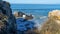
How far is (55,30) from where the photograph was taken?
77.2ft

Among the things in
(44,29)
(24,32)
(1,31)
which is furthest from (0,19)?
(24,32)

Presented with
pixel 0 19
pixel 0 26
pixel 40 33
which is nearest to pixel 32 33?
pixel 40 33

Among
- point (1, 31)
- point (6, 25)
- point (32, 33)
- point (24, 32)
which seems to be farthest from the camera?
point (24, 32)

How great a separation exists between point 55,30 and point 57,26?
1.93ft

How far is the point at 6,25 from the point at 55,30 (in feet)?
17.7

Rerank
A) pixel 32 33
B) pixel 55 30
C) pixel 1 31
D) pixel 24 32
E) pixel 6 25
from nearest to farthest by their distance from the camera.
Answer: pixel 1 31 → pixel 6 25 → pixel 55 30 → pixel 32 33 → pixel 24 32

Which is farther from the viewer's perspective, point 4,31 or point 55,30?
point 55,30

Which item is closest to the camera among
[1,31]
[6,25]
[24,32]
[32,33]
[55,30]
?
[1,31]

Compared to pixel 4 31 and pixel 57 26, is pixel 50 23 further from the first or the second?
pixel 4 31

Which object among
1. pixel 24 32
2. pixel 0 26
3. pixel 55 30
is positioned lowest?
pixel 24 32

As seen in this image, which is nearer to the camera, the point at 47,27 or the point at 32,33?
the point at 47,27

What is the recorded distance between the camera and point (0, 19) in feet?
70.6

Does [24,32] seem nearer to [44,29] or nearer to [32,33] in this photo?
[32,33]

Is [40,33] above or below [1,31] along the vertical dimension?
below
